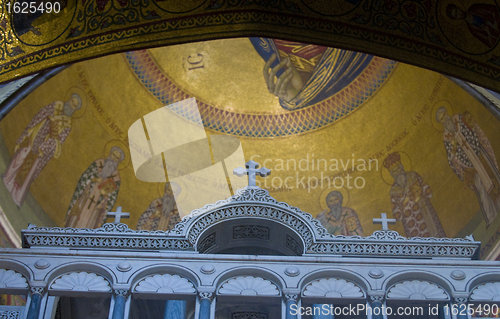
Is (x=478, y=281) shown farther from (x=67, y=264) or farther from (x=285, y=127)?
(x=285, y=127)

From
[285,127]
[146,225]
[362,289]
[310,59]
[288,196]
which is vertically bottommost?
[362,289]

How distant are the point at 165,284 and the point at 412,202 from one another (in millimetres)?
7715

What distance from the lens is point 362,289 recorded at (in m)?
8.10

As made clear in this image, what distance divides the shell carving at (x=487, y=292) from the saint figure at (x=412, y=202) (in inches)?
211

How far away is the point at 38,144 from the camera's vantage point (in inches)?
521

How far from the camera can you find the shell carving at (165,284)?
8004 millimetres

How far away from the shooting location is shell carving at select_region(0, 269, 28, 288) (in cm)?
788

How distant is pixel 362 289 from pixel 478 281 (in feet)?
4.78

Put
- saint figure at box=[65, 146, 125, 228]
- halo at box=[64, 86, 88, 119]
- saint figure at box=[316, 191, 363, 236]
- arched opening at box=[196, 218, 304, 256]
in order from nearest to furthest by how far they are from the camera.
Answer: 1. arched opening at box=[196, 218, 304, 256]
2. halo at box=[64, 86, 88, 119]
3. saint figure at box=[65, 146, 125, 228]
4. saint figure at box=[316, 191, 363, 236]

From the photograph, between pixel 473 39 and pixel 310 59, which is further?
pixel 310 59

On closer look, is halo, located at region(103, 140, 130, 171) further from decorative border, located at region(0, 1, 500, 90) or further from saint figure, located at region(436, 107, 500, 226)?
decorative border, located at region(0, 1, 500, 90)

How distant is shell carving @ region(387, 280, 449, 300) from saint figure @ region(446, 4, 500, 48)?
3420mm

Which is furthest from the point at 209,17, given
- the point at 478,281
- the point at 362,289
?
the point at 478,281

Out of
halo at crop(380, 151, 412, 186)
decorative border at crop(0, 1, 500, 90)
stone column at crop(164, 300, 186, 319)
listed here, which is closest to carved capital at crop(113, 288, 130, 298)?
stone column at crop(164, 300, 186, 319)
